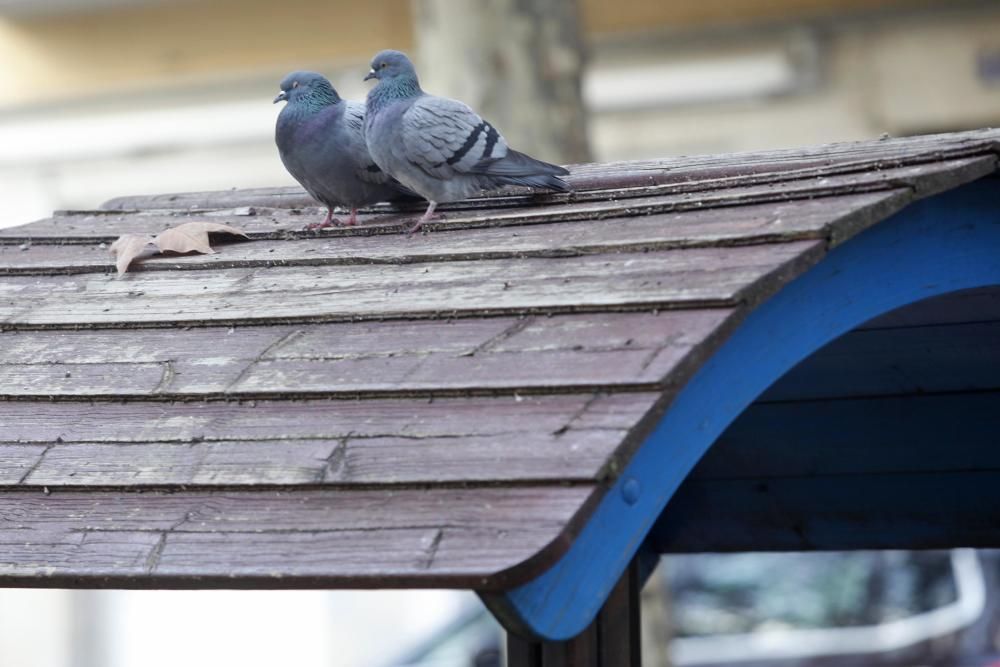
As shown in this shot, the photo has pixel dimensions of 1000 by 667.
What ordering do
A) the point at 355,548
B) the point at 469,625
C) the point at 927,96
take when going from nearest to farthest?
1. the point at 355,548
2. the point at 469,625
3. the point at 927,96

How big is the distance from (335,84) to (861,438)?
5860 mm

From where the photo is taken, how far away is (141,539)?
1.47 m

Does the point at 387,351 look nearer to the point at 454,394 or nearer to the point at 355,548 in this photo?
the point at 454,394

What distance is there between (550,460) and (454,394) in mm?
204

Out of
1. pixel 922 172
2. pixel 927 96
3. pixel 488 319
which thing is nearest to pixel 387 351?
pixel 488 319

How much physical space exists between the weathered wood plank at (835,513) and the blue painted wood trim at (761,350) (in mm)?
837

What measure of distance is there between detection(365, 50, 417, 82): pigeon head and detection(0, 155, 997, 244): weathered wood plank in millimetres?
235

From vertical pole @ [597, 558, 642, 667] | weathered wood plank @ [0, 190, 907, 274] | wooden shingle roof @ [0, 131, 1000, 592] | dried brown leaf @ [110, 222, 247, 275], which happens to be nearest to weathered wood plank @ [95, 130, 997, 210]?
wooden shingle roof @ [0, 131, 1000, 592]

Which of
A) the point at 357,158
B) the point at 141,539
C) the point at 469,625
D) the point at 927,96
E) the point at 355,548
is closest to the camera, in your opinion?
the point at 355,548

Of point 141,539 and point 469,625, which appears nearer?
point 141,539

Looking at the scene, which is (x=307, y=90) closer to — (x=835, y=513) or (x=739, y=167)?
(x=739, y=167)

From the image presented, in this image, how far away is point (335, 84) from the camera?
8.02 m

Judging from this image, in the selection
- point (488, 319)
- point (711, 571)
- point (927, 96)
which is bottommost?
point (488, 319)

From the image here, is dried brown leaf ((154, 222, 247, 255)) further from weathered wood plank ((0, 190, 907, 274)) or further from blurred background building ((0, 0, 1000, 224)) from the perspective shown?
blurred background building ((0, 0, 1000, 224))
